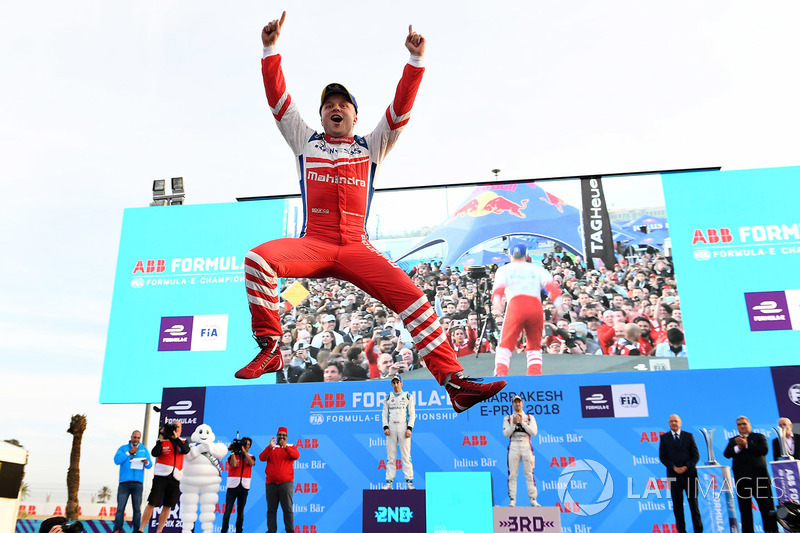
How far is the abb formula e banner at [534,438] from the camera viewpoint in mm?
9219

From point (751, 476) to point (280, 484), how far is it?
689 cm

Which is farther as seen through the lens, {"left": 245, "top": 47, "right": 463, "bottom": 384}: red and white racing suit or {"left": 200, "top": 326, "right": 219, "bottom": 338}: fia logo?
{"left": 200, "top": 326, "right": 219, "bottom": 338}: fia logo

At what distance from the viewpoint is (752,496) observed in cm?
839

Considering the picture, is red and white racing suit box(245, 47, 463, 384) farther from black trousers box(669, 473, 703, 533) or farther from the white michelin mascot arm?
black trousers box(669, 473, 703, 533)

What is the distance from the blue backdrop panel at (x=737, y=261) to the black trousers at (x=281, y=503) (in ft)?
31.7

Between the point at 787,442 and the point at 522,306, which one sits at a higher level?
the point at 522,306

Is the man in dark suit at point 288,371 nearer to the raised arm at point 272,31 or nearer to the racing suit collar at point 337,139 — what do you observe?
the racing suit collar at point 337,139

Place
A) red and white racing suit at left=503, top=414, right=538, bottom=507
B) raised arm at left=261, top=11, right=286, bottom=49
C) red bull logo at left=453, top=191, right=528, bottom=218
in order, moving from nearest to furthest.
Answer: raised arm at left=261, top=11, right=286, bottom=49, red and white racing suit at left=503, top=414, right=538, bottom=507, red bull logo at left=453, top=191, right=528, bottom=218

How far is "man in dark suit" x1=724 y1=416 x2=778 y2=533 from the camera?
8.27 m

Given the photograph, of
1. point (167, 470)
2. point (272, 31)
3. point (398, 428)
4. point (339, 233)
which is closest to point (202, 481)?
point (167, 470)

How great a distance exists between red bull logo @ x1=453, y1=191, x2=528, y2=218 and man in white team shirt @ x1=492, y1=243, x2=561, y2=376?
3.55 ft

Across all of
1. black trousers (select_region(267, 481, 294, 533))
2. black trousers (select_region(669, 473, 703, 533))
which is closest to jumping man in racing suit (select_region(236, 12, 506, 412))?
black trousers (select_region(267, 481, 294, 533))

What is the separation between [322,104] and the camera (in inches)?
164

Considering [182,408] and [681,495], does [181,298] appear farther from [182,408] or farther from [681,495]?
[681,495]
